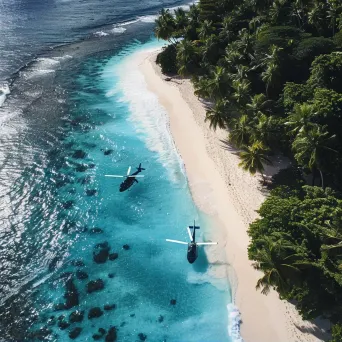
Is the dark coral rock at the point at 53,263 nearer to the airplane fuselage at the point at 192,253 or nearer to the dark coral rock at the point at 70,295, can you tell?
the dark coral rock at the point at 70,295

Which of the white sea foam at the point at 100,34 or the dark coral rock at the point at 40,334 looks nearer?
the dark coral rock at the point at 40,334

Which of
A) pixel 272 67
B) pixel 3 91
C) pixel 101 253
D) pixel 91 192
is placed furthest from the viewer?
pixel 3 91

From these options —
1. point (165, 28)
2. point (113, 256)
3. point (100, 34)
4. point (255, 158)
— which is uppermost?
point (165, 28)

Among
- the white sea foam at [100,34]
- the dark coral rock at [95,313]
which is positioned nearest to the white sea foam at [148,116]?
the dark coral rock at [95,313]

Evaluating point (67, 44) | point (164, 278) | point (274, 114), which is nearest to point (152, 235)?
point (164, 278)

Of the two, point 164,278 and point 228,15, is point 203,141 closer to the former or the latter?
point 164,278

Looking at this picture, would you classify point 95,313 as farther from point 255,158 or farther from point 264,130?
point 264,130

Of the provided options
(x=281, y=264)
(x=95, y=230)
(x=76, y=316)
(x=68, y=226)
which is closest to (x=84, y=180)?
(x=68, y=226)
